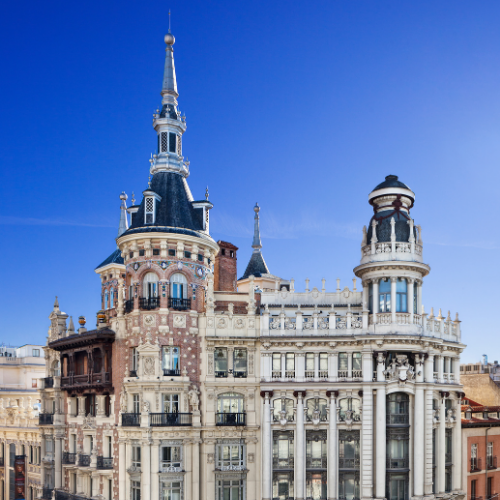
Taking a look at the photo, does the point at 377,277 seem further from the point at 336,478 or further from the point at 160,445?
the point at 160,445

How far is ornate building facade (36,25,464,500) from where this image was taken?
183 ft

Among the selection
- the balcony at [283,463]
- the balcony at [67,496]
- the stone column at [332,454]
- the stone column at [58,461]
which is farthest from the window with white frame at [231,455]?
the stone column at [58,461]

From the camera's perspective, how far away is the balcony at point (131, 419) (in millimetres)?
55531

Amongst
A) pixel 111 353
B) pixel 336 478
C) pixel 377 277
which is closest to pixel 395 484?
pixel 336 478

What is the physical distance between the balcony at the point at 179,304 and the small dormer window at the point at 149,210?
712 cm

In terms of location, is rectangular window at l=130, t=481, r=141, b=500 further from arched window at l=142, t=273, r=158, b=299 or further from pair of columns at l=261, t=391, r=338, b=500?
arched window at l=142, t=273, r=158, b=299

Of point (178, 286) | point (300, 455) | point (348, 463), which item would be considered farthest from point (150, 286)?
point (348, 463)

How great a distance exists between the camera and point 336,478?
55969mm

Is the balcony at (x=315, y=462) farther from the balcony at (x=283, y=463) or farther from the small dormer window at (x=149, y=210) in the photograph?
the small dormer window at (x=149, y=210)

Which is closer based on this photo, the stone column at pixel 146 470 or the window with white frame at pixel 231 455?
the stone column at pixel 146 470

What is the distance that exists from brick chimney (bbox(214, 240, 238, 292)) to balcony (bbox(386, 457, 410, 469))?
22.3 meters

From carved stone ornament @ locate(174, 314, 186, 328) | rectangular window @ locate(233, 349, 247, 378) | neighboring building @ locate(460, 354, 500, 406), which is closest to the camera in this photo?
carved stone ornament @ locate(174, 314, 186, 328)

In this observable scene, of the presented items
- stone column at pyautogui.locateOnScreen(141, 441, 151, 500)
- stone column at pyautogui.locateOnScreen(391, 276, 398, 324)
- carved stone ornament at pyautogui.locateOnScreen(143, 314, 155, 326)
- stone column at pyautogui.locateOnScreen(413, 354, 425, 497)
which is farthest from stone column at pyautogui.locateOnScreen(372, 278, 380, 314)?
stone column at pyautogui.locateOnScreen(141, 441, 151, 500)

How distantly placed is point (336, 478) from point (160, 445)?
14.9 m
